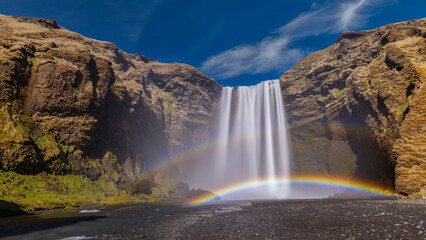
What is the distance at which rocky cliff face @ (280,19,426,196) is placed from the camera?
106ft

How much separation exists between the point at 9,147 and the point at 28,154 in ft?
8.99

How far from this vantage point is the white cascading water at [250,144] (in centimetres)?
7962

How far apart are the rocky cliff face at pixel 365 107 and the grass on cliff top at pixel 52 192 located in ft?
157

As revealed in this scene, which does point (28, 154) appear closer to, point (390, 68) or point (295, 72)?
point (390, 68)

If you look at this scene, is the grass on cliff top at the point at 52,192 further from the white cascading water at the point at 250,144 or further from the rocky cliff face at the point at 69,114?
the white cascading water at the point at 250,144

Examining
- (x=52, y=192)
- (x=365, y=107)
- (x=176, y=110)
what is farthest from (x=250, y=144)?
(x=52, y=192)

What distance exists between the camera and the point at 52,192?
35.9 metres

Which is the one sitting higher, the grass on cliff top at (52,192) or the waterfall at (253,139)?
the waterfall at (253,139)

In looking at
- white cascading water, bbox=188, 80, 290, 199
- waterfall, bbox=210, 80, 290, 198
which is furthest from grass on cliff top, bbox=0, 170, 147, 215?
waterfall, bbox=210, 80, 290, 198

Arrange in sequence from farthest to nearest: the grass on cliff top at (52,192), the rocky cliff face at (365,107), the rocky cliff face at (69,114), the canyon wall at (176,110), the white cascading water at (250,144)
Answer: the white cascading water at (250,144), the rocky cliff face at (69,114), the canyon wall at (176,110), the rocky cliff face at (365,107), the grass on cliff top at (52,192)

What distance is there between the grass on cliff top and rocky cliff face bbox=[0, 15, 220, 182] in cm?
221

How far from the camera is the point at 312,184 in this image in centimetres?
7338

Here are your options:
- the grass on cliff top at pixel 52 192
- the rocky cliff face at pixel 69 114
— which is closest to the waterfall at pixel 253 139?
the rocky cliff face at pixel 69 114

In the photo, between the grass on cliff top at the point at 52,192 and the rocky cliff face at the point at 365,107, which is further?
the rocky cliff face at the point at 365,107
